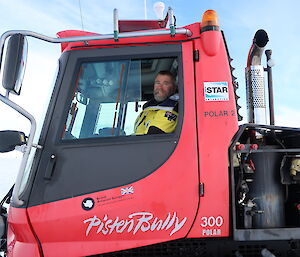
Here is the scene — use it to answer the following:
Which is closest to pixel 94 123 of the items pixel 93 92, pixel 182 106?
pixel 93 92

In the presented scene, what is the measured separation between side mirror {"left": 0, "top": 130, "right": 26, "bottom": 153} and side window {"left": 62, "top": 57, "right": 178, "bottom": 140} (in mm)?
352

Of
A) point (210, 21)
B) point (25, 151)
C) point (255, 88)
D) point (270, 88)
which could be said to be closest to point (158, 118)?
point (210, 21)

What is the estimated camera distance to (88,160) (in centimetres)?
220

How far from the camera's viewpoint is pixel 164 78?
104 inches

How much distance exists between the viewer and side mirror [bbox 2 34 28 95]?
6.55 feet

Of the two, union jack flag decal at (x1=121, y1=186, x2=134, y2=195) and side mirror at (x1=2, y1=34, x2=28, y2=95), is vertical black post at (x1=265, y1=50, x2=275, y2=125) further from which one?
side mirror at (x1=2, y1=34, x2=28, y2=95)

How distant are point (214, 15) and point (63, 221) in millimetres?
1902

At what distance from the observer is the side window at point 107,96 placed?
237 cm

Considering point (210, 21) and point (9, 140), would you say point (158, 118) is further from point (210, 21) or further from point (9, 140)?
point (9, 140)

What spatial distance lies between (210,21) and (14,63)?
1.46m

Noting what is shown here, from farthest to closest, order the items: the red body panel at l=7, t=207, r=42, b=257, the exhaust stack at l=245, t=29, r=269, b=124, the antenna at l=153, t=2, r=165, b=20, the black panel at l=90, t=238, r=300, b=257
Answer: the exhaust stack at l=245, t=29, r=269, b=124
the antenna at l=153, t=2, r=165, b=20
the black panel at l=90, t=238, r=300, b=257
the red body panel at l=7, t=207, r=42, b=257

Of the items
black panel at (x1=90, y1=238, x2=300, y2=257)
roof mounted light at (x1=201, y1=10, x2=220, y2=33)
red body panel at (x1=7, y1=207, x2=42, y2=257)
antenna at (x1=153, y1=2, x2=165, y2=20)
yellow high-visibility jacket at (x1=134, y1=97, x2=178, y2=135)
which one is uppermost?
antenna at (x1=153, y1=2, x2=165, y2=20)

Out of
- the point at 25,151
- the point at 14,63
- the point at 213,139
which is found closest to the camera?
the point at 14,63

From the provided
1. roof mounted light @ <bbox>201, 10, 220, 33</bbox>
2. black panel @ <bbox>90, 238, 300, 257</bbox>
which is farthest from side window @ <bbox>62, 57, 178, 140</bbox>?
black panel @ <bbox>90, 238, 300, 257</bbox>
